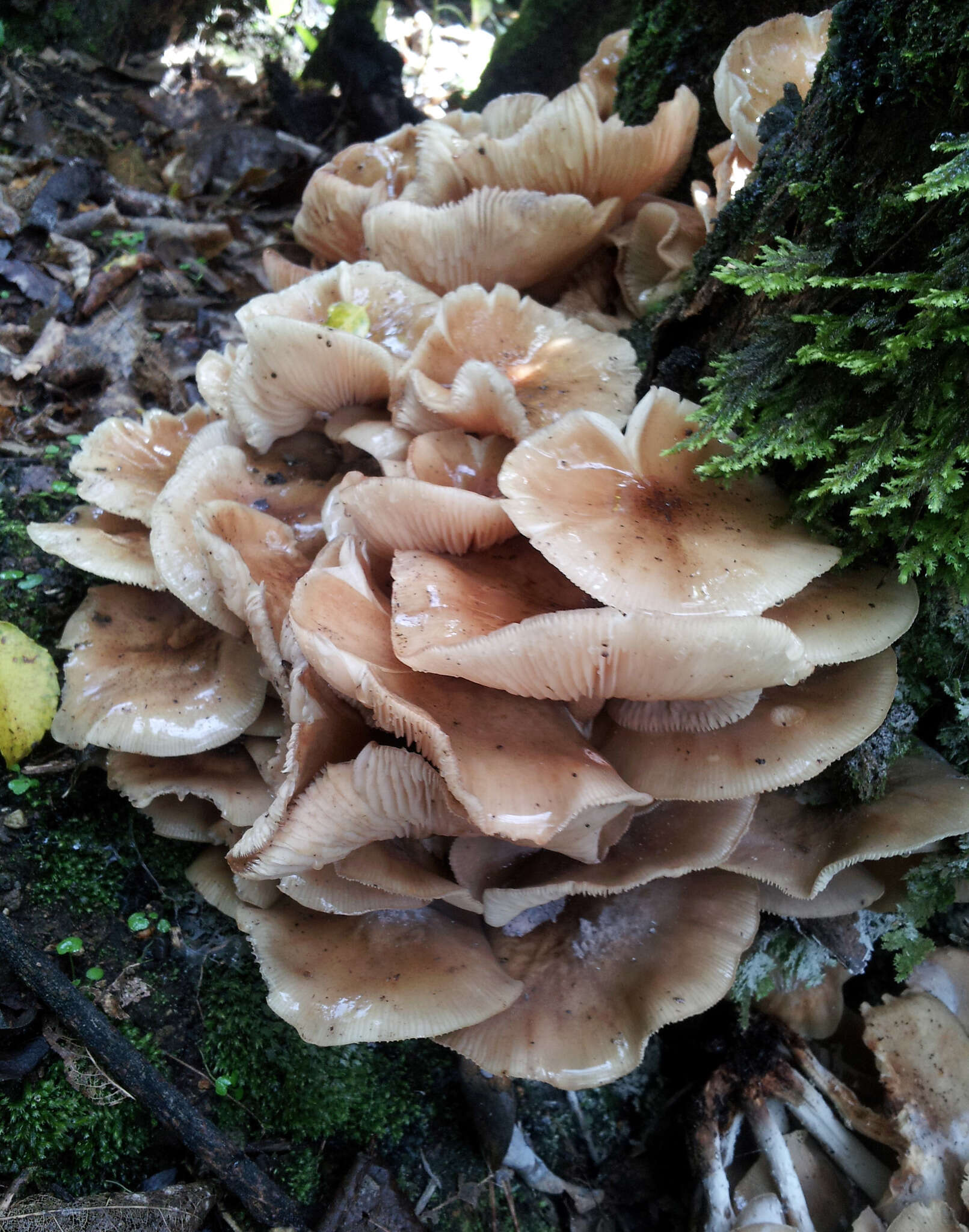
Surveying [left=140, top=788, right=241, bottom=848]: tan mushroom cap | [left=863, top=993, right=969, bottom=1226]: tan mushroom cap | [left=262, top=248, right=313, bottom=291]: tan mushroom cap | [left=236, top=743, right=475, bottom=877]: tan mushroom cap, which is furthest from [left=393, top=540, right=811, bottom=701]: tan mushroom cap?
[left=863, top=993, right=969, bottom=1226]: tan mushroom cap

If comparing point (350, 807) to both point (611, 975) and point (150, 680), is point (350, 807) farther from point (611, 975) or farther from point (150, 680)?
point (611, 975)

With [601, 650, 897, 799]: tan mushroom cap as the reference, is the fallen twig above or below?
below

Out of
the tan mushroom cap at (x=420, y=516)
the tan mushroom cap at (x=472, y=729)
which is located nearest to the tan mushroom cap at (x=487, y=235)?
the tan mushroom cap at (x=420, y=516)

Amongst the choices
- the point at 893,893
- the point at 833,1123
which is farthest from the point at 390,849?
the point at 833,1123

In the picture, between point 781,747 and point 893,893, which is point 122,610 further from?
point 893,893

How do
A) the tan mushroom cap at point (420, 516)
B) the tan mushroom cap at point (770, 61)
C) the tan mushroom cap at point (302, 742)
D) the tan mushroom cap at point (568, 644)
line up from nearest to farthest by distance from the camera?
the tan mushroom cap at point (568, 644) → the tan mushroom cap at point (302, 742) → the tan mushroom cap at point (420, 516) → the tan mushroom cap at point (770, 61)

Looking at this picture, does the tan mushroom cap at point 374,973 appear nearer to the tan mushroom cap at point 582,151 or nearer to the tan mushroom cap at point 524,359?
the tan mushroom cap at point 524,359

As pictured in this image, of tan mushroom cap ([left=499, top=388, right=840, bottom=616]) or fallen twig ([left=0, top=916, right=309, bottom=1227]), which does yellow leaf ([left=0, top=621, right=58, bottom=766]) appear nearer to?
fallen twig ([left=0, top=916, right=309, bottom=1227])
